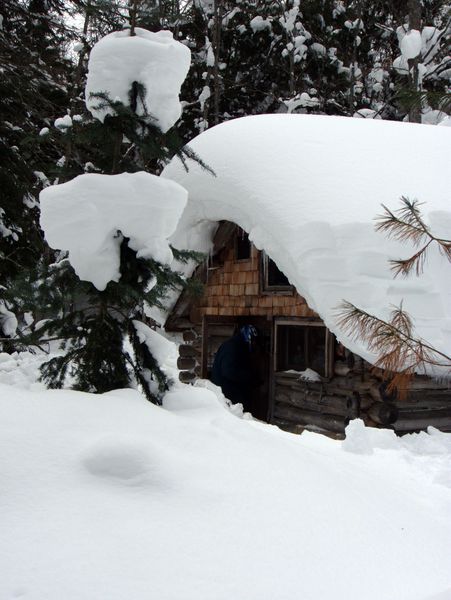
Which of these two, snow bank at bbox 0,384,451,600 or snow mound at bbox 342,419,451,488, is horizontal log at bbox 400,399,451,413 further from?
snow bank at bbox 0,384,451,600

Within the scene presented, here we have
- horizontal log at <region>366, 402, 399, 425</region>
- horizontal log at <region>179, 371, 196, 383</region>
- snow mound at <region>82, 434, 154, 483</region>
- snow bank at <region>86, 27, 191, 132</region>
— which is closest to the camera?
snow mound at <region>82, 434, 154, 483</region>

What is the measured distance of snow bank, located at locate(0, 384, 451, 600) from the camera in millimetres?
2092

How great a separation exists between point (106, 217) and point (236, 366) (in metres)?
6.29

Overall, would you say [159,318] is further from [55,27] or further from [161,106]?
[161,106]

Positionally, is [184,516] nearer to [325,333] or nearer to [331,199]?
[331,199]

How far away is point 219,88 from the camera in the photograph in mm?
18828

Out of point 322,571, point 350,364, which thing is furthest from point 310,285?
point 322,571

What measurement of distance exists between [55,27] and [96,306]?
8.24m

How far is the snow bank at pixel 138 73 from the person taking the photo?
3754 mm

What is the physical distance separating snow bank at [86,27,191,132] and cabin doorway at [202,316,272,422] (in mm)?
6730

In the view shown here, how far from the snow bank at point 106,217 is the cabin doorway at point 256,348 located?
21.8 ft

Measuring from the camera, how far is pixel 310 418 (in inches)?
351

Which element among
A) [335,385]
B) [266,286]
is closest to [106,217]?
[335,385]

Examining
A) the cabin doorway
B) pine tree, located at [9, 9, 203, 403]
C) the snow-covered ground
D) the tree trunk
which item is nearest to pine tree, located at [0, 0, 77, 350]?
the cabin doorway
